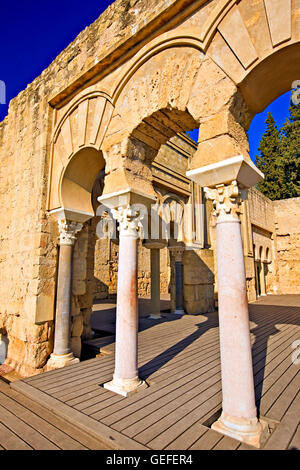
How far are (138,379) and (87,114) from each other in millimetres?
4035

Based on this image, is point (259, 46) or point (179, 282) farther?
point (179, 282)

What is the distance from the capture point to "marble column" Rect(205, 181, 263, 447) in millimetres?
2246

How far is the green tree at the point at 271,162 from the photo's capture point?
2034 centimetres

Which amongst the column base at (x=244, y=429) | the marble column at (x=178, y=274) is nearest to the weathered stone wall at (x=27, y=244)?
the column base at (x=244, y=429)

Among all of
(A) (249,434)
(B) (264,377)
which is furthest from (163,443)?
(B) (264,377)

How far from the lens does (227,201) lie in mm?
2629

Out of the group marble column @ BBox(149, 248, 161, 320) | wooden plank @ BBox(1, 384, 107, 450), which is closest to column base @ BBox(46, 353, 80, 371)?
wooden plank @ BBox(1, 384, 107, 450)

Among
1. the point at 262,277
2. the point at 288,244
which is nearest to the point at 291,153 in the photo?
the point at 288,244

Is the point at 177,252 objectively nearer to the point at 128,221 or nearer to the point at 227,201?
the point at 128,221

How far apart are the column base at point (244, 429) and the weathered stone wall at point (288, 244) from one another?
15976mm

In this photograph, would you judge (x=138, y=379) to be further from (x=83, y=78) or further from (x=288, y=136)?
(x=288, y=136)

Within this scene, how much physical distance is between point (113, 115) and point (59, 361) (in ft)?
13.1

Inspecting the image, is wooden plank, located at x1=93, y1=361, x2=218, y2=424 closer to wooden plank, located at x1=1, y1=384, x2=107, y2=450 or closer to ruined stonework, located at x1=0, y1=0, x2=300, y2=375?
wooden plank, located at x1=1, y1=384, x2=107, y2=450
